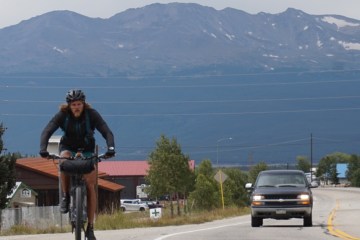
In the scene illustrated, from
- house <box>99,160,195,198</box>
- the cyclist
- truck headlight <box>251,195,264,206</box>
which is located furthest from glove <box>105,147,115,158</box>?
house <box>99,160,195,198</box>

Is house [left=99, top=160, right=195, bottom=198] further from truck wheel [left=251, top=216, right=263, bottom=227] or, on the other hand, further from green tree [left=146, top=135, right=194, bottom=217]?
truck wheel [left=251, top=216, right=263, bottom=227]

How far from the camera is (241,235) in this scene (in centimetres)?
1955

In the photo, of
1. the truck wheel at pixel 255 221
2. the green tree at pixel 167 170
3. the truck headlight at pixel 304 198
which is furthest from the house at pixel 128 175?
the truck headlight at pixel 304 198

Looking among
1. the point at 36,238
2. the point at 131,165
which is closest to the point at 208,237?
the point at 36,238

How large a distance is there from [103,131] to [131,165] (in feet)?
485

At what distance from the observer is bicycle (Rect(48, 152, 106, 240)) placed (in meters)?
11.9

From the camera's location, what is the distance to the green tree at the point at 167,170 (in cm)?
7731

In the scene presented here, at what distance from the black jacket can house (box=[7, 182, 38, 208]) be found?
1758 inches

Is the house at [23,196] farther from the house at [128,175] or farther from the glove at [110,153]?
the house at [128,175]

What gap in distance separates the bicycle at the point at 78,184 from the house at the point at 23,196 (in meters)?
44.7

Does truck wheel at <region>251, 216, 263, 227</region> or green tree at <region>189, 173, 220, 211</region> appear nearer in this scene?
truck wheel at <region>251, 216, 263, 227</region>

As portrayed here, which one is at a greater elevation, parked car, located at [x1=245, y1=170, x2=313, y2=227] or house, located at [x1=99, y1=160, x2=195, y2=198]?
house, located at [x1=99, y1=160, x2=195, y2=198]

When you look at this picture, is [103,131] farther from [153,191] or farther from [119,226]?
[153,191]

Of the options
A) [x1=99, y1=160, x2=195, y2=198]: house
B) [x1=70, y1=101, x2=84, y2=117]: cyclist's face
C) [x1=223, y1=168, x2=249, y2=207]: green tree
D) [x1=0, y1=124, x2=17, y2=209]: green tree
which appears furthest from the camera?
[x1=99, y1=160, x2=195, y2=198]: house
